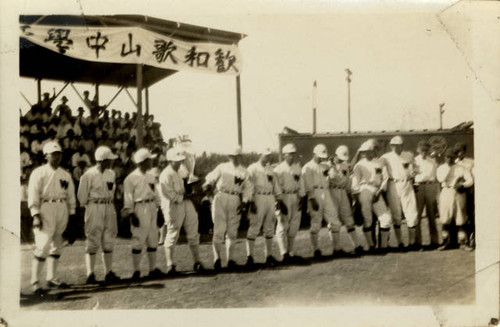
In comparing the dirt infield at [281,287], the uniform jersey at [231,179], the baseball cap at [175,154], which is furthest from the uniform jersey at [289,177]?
the baseball cap at [175,154]

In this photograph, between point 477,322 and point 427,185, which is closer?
point 477,322

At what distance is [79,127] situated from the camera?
483 cm

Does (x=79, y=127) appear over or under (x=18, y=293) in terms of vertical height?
over

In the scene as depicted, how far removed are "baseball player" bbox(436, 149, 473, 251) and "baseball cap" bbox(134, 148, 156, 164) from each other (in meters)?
2.32

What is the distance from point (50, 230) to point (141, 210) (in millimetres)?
704

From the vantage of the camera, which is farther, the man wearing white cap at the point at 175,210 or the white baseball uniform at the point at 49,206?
the man wearing white cap at the point at 175,210

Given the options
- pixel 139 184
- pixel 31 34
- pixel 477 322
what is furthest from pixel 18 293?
pixel 477 322

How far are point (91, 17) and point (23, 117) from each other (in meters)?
0.95

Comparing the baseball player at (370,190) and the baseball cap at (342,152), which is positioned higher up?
the baseball cap at (342,152)

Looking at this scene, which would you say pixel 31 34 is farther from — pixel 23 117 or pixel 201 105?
pixel 201 105

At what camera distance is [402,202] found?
4926 mm

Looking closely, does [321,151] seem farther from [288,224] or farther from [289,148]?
[288,224]

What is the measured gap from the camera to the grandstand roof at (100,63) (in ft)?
15.6

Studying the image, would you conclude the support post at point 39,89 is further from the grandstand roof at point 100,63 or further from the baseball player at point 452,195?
the baseball player at point 452,195
